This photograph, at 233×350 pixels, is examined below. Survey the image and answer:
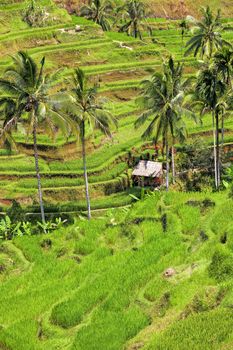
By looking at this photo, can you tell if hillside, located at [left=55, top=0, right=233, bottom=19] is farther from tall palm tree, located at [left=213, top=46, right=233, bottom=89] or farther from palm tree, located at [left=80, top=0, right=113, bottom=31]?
tall palm tree, located at [left=213, top=46, right=233, bottom=89]

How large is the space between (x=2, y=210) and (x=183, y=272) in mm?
22318

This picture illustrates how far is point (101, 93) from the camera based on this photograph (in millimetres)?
49375

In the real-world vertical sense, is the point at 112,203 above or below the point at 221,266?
below

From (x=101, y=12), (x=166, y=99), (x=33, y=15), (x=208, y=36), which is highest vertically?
(x=101, y=12)

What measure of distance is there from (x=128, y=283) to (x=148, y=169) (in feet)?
77.2

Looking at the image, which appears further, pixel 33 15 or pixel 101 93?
pixel 33 15

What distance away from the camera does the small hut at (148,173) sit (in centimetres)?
3838

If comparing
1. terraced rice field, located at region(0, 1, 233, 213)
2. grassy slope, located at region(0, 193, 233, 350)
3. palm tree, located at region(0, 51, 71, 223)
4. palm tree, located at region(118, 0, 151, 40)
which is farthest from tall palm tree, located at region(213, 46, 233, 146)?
palm tree, located at region(118, 0, 151, 40)

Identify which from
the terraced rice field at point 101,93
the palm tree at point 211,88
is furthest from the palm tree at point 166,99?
the terraced rice field at point 101,93

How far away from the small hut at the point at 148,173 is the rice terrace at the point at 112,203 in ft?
0.31

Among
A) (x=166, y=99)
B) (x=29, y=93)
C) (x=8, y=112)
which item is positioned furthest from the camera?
(x=166, y=99)

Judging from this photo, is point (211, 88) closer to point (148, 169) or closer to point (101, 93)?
point (148, 169)

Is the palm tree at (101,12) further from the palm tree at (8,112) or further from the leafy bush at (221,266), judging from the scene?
the leafy bush at (221,266)

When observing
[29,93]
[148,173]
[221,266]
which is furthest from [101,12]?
[221,266]
